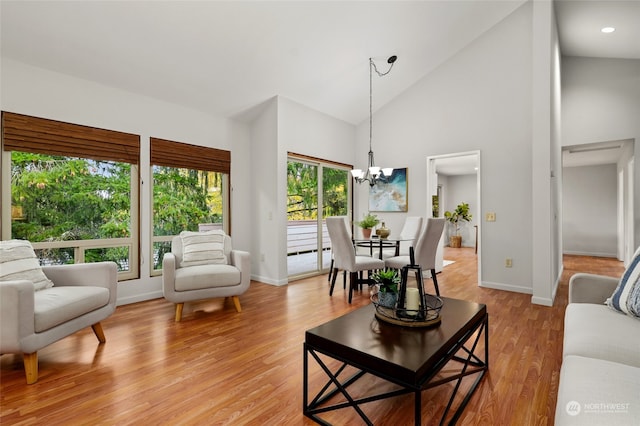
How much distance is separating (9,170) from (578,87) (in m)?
7.76

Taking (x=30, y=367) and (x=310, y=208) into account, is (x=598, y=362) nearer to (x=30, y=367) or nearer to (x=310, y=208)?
(x=30, y=367)

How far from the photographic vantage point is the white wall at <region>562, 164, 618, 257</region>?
7172 millimetres

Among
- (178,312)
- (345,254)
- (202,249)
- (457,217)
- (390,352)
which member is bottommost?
(178,312)

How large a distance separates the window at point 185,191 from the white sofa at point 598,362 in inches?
161

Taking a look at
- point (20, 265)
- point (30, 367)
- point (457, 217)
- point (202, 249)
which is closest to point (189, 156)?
point (202, 249)

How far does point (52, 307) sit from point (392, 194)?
15.6ft

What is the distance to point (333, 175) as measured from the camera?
5.72 meters

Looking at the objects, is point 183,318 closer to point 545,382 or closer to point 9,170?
point 9,170

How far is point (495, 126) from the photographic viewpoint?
4465 mm

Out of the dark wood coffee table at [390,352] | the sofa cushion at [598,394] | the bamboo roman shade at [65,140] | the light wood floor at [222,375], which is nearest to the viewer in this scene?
the sofa cushion at [598,394]

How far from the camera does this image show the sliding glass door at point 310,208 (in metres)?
5.01

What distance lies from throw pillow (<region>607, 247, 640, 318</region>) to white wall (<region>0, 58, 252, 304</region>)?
4.21 meters

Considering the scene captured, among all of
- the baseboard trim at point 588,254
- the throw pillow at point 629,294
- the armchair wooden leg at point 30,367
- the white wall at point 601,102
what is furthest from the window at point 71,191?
the baseboard trim at point 588,254

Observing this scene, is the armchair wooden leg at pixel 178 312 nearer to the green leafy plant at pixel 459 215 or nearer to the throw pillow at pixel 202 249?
the throw pillow at pixel 202 249
